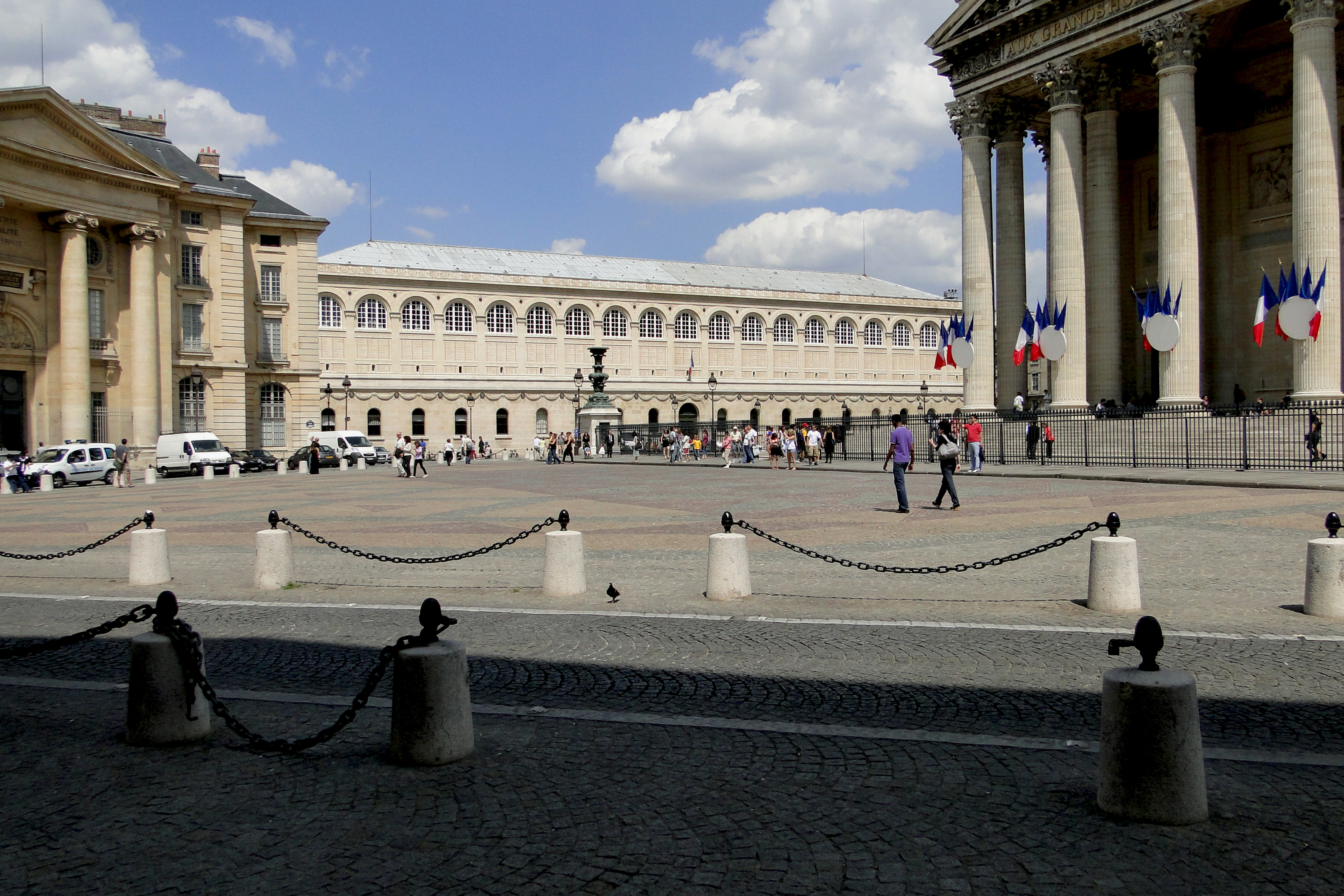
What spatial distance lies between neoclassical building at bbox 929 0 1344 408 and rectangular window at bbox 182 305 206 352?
130 ft

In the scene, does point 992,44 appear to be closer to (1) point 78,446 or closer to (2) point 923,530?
(2) point 923,530

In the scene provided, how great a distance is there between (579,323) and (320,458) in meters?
33.6

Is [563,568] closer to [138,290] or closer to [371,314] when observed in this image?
[138,290]

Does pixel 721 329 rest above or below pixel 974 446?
above

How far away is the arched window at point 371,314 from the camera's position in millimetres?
74812

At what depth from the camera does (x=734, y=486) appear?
27109 mm

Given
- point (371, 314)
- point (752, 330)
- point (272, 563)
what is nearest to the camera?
point (272, 563)

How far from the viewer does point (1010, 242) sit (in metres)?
40.8

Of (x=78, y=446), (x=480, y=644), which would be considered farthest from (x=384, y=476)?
(x=480, y=644)

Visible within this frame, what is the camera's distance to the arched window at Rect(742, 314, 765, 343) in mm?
88688

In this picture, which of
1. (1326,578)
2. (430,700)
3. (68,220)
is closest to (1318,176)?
(1326,578)

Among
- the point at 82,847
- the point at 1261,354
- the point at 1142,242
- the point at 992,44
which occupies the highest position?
the point at 992,44

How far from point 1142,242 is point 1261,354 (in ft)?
24.6

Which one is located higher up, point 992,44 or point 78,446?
point 992,44
